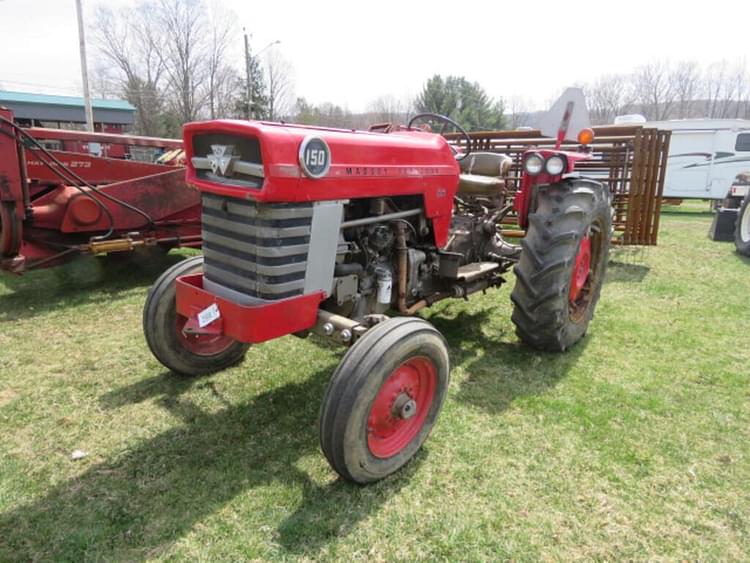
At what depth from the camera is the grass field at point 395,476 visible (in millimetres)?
1993

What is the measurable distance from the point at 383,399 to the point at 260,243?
899 mm

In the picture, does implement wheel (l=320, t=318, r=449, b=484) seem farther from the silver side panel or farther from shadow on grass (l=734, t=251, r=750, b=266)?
shadow on grass (l=734, t=251, r=750, b=266)

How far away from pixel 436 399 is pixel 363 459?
21.1 inches

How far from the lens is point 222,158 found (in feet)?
7.32

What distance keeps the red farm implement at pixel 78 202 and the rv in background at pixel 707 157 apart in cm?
1300

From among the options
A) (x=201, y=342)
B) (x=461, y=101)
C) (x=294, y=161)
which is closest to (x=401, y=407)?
(x=294, y=161)

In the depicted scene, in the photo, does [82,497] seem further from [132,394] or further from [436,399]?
[436,399]

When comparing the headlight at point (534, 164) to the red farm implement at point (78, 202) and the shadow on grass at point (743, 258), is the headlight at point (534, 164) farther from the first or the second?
the shadow on grass at point (743, 258)

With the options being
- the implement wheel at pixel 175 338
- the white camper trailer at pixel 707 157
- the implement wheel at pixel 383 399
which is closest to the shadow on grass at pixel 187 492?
the implement wheel at pixel 383 399

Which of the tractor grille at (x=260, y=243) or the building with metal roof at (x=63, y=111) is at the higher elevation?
the building with metal roof at (x=63, y=111)

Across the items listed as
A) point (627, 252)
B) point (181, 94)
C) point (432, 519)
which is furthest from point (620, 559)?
point (181, 94)

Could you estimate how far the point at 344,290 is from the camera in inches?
106

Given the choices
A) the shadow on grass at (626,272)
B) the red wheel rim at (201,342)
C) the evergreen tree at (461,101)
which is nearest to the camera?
the red wheel rim at (201,342)

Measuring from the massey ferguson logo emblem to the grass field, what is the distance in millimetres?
1367
